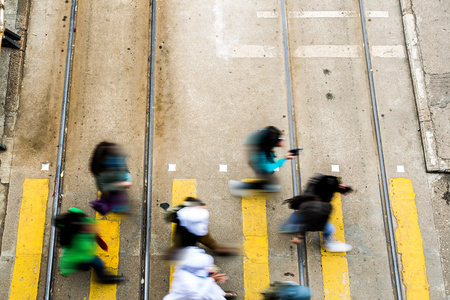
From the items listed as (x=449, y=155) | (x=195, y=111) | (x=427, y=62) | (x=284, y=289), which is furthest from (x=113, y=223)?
(x=427, y=62)

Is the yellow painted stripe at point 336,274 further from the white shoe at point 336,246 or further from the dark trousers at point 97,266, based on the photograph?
the dark trousers at point 97,266

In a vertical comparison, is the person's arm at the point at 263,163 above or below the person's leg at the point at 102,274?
above

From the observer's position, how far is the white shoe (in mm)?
6128

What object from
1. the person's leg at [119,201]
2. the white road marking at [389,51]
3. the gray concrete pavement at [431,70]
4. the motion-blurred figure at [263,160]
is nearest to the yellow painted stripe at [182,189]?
the motion-blurred figure at [263,160]

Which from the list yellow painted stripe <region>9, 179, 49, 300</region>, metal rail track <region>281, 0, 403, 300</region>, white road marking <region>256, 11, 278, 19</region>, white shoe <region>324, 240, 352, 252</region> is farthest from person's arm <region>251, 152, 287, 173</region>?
yellow painted stripe <region>9, 179, 49, 300</region>

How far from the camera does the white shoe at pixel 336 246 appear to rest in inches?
241

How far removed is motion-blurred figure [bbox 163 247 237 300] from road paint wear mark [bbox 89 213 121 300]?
1.49m

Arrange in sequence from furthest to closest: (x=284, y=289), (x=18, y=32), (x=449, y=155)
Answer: (x=18, y=32)
(x=449, y=155)
(x=284, y=289)

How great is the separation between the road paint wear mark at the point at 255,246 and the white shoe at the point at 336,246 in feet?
3.49

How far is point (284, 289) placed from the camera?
15.6ft

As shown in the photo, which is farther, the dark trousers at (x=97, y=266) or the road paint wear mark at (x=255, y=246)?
the road paint wear mark at (x=255, y=246)

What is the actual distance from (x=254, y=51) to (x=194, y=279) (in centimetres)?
468

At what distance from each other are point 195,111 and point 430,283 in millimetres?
5242

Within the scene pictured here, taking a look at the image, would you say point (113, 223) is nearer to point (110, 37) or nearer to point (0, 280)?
point (0, 280)
